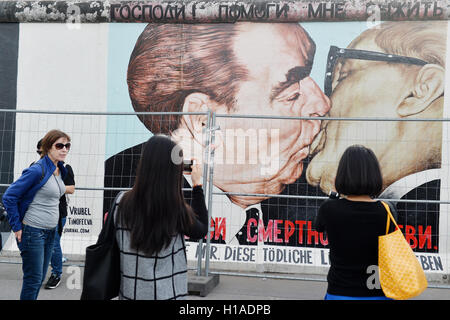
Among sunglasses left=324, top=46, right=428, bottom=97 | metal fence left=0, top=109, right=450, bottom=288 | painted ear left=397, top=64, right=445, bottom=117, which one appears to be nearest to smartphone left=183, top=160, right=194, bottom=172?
metal fence left=0, top=109, right=450, bottom=288

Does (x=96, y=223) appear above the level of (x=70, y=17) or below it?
below

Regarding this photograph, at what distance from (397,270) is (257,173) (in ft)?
14.1

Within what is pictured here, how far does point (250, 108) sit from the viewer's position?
259 inches

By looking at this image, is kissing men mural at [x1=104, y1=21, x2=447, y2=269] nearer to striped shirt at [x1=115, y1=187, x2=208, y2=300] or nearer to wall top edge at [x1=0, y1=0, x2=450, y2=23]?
wall top edge at [x1=0, y1=0, x2=450, y2=23]

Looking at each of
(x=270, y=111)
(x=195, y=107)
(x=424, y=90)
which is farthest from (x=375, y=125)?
(x=195, y=107)

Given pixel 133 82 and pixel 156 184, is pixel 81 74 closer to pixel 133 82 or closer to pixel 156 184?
pixel 133 82

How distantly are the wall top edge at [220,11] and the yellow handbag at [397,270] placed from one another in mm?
4966

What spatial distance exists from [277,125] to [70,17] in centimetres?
393

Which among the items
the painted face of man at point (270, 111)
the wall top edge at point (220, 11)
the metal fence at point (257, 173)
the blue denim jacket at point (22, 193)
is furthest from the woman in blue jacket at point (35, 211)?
the wall top edge at point (220, 11)

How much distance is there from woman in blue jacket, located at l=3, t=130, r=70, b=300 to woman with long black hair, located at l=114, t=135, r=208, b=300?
1.67 m

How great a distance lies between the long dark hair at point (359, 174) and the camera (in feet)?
7.64

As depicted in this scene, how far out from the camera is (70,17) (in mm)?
7004

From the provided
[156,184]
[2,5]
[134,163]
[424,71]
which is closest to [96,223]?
[134,163]

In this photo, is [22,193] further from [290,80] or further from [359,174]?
[290,80]
